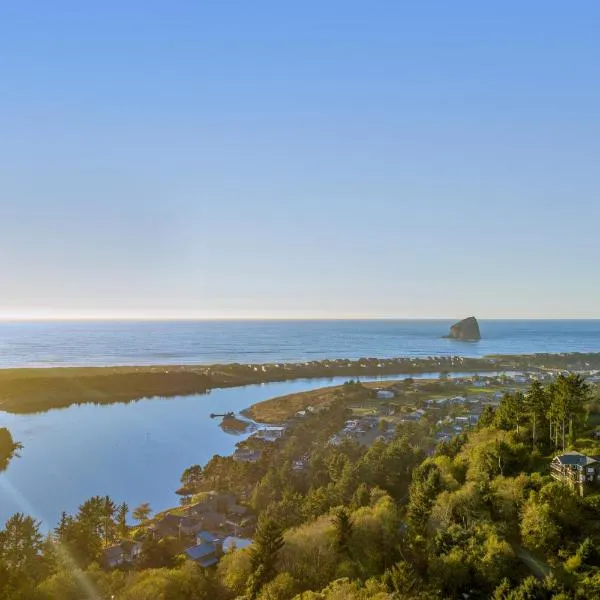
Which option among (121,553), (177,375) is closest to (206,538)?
(121,553)

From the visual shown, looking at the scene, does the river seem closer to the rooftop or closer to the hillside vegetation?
the hillside vegetation

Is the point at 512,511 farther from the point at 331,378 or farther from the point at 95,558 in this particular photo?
the point at 331,378

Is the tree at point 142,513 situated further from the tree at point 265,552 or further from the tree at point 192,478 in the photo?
the tree at point 265,552

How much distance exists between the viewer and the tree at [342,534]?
23859 mm

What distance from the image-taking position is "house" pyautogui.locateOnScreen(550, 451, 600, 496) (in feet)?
77.6

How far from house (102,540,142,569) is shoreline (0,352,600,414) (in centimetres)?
5712

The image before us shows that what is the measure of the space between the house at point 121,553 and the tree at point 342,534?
13025 millimetres

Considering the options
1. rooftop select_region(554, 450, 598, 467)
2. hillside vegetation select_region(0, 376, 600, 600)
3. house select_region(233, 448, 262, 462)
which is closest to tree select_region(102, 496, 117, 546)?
hillside vegetation select_region(0, 376, 600, 600)

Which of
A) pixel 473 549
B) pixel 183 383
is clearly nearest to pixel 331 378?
pixel 183 383

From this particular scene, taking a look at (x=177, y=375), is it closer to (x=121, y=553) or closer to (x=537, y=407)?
(x=121, y=553)

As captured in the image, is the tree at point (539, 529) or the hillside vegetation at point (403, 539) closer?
the hillside vegetation at point (403, 539)

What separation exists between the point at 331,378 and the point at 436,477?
83.7m

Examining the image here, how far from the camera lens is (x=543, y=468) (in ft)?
89.5

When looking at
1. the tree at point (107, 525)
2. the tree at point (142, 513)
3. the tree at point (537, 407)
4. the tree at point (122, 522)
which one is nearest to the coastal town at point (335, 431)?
the tree at point (122, 522)
